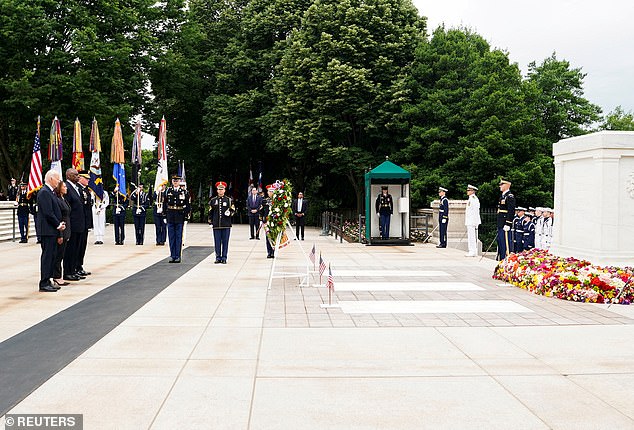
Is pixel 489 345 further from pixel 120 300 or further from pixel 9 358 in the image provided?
pixel 120 300

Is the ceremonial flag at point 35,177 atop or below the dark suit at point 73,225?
atop

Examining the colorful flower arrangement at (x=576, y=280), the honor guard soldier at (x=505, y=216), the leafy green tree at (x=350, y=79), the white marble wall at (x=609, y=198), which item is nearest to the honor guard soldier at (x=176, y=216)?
the honor guard soldier at (x=505, y=216)

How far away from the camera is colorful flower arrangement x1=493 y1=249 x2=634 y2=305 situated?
9430mm

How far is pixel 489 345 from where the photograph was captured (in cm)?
663

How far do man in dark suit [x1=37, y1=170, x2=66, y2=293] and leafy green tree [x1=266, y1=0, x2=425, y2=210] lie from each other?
2194 centimetres

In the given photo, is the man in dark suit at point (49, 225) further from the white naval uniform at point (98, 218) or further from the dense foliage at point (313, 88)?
the dense foliage at point (313, 88)

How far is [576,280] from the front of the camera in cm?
970

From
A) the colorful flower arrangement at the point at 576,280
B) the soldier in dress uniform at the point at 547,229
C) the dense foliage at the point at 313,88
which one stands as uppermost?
the dense foliage at the point at 313,88

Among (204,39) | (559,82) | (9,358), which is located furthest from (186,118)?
(9,358)

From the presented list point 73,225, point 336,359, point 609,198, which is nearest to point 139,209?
point 73,225

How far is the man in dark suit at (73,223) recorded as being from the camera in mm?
11711

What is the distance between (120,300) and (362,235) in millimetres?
15913

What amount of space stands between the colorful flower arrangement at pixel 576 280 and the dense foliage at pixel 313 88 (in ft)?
58.9

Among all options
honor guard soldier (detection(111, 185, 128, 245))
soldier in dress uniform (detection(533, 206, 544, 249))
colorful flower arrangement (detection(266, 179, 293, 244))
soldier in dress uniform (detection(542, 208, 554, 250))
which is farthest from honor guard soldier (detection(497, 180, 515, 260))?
honor guard soldier (detection(111, 185, 128, 245))
